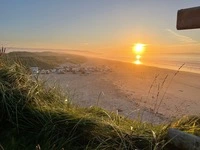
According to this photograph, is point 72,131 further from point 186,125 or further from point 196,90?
point 196,90

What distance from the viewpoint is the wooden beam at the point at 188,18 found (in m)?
2.74

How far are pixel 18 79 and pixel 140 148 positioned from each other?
6.42 ft

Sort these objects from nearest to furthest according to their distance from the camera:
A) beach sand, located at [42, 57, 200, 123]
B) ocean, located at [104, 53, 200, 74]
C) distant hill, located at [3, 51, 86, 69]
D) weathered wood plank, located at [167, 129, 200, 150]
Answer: weathered wood plank, located at [167, 129, 200, 150] < distant hill, located at [3, 51, 86, 69] < beach sand, located at [42, 57, 200, 123] < ocean, located at [104, 53, 200, 74]

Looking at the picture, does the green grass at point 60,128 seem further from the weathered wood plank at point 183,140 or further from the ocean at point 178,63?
the ocean at point 178,63

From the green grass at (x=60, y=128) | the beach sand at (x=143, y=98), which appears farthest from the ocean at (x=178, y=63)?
the green grass at (x=60, y=128)

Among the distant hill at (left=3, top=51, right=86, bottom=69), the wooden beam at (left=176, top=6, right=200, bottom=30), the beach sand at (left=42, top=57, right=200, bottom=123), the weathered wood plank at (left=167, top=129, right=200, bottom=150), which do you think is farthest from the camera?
the beach sand at (left=42, top=57, right=200, bottom=123)

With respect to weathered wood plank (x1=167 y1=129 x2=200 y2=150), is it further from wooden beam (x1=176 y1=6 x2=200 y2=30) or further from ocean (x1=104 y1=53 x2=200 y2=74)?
ocean (x1=104 y1=53 x2=200 y2=74)

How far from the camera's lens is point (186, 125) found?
3.51 m

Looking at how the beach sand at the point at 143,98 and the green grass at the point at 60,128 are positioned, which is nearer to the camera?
the green grass at the point at 60,128

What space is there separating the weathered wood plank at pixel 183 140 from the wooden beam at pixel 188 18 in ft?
3.20

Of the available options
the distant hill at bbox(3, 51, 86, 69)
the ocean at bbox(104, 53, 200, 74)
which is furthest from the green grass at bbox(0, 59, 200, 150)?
the ocean at bbox(104, 53, 200, 74)

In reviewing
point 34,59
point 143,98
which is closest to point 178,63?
point 34,59

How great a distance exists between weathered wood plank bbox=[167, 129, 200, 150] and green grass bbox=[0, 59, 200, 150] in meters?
0.10

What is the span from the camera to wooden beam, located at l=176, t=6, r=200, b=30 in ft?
8.98
